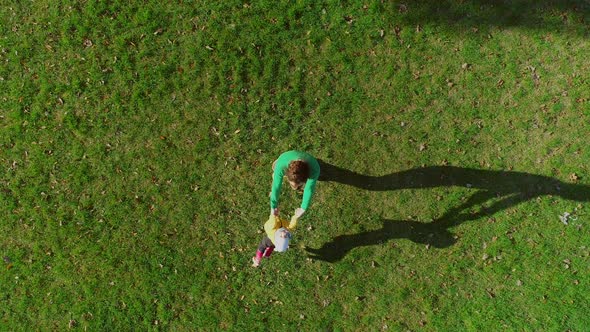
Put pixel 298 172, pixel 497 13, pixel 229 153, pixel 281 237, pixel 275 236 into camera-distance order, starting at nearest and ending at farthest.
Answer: pixel 298 172
pixel 281 237
pixel 275 236
pixel 497 13
pixel 229 153

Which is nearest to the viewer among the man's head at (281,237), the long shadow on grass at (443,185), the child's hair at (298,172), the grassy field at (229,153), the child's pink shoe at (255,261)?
the child's hair at (298,172)

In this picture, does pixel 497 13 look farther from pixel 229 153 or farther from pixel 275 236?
pixel 275 236

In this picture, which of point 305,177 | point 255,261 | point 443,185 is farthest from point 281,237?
point 443,185

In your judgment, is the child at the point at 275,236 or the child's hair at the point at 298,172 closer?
the child's hair at the point at 298,172

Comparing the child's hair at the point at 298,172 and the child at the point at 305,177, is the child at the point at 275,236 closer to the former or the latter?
the child at the point at 305,177

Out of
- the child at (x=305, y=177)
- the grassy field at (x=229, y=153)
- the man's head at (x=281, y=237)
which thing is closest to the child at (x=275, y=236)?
the man's head at (x=281, y=237)

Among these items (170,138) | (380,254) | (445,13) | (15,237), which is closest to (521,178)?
(380,254)

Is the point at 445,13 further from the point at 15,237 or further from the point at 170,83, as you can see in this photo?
the point at 15,237
